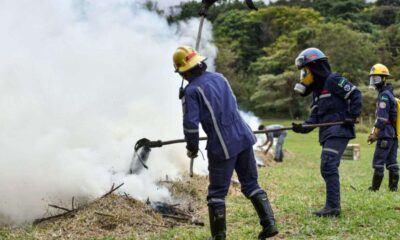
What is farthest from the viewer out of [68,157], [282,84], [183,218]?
[282,84]

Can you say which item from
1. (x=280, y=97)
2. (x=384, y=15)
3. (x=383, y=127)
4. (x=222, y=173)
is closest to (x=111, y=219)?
(x=222, y=173)

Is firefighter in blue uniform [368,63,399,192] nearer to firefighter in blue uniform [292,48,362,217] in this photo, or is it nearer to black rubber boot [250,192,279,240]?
firefighter in blue uniform [292,48,362,217]

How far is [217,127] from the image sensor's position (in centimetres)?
508

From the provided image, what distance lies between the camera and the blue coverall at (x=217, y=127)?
5.00 metres

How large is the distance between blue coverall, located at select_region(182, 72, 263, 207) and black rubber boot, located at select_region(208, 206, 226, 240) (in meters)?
0.06

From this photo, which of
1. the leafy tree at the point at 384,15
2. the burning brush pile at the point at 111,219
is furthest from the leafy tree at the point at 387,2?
the burning brush pile at the point at 111,219

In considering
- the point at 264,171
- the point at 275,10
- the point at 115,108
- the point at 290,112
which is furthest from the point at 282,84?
the point at 115,108

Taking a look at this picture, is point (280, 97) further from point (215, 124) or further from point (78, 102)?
point (215, 124)

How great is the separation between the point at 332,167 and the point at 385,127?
275 centimetres

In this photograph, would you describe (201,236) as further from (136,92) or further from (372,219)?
(136,92)

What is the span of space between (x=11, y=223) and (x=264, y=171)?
8069mm

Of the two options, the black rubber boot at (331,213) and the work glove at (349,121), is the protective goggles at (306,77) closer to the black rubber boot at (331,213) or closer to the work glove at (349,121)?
the work glove at (349,121)

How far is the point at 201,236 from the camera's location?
18.3ft

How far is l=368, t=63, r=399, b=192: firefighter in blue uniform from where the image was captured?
840 cm
